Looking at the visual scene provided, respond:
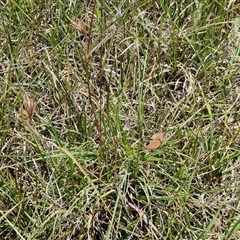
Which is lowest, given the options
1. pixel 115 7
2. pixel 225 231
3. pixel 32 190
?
pixel 225 231

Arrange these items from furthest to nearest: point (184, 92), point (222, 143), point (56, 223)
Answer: point (184, 92) → point (222, 143) → point (56, 223)

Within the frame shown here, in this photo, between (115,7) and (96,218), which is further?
(115,7)

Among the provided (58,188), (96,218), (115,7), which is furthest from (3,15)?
(96,218)

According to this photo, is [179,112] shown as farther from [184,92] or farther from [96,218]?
[96,218]
